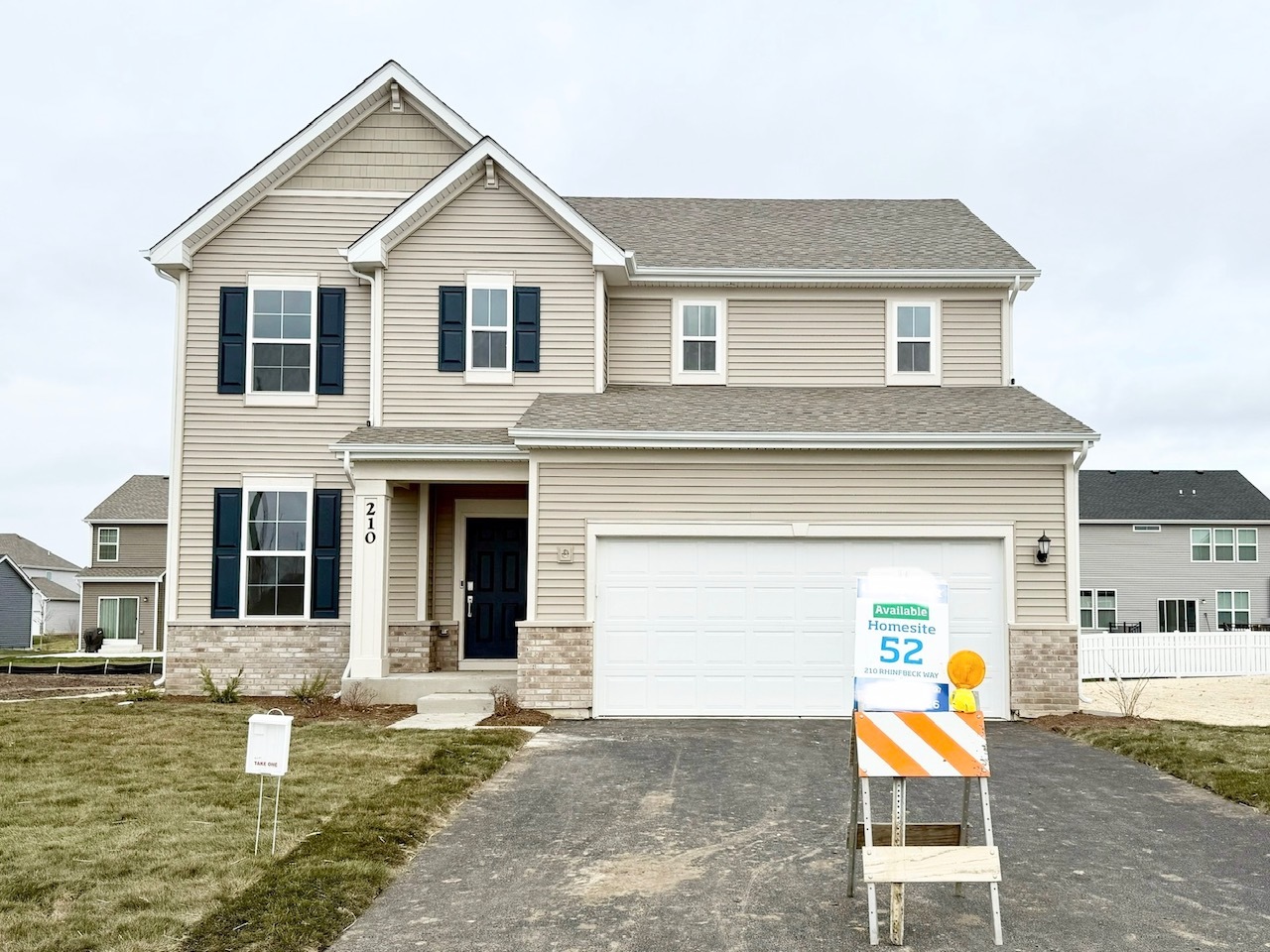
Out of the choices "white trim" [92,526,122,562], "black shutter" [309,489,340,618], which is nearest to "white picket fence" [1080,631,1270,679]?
"black shutter" [309,489,340,618]

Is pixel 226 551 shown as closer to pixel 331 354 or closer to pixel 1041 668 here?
pixel 331 354

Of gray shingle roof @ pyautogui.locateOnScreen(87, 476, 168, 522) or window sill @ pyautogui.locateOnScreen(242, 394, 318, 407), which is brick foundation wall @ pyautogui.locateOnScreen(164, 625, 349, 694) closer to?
window sill @ pyautogui.locateOnScreen(242, 394, 318, 407)

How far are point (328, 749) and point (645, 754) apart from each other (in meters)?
3.05

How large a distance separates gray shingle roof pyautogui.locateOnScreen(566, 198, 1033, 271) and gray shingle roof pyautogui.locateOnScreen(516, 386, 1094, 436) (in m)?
1.93

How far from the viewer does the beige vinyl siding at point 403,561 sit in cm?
1540

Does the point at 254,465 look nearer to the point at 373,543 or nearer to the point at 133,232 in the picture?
the point at 373,543

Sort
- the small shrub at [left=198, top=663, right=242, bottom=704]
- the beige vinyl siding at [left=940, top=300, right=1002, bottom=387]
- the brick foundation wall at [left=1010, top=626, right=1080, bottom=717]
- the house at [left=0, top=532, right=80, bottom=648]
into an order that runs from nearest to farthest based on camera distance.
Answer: the brick foundation wall at [left=1010, top=626, right=1080, bottom=717], the small shrub at [left=198, top=663, right=242, bottom=704], the beige vinyl siding at [left=940, top=300, right=1002, bottom=387], the house at [left=0, top=532, right=80, bottom=648]

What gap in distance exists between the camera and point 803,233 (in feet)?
59.6

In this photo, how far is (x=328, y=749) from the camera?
10.8m

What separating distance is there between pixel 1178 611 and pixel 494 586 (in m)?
26.8

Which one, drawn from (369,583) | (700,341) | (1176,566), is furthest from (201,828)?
(1176,566)

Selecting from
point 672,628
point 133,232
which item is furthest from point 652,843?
point 133,232

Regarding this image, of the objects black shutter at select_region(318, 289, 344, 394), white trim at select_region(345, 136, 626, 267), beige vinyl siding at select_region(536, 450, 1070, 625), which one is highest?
white trim at select_region(345, 136, 626, 267)

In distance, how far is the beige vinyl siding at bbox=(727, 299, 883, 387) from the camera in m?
16.8
